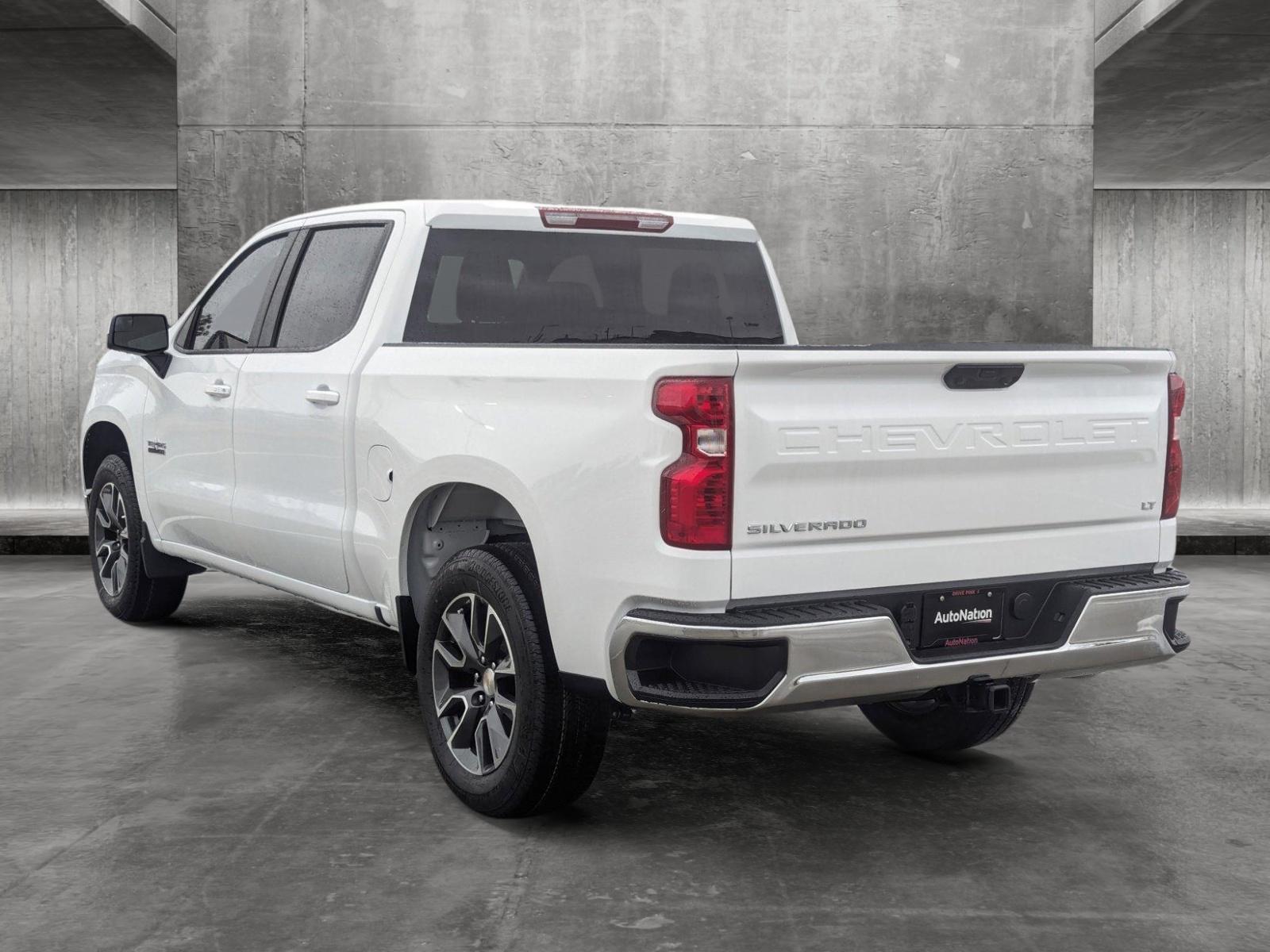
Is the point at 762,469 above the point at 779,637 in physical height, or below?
above

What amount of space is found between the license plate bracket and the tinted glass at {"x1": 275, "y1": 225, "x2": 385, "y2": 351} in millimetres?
2393

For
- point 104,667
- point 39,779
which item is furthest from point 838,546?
point 104,667

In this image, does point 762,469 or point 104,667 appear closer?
point 762,469

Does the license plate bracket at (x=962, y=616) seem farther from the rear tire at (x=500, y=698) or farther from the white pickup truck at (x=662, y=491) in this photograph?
the rear tire at (x=500, y=698)

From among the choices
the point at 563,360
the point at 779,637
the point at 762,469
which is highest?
the point at 563,360

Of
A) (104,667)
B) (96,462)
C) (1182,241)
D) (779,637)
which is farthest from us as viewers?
(1182,241)

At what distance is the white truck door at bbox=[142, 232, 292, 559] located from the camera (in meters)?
5.96

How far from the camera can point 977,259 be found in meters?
10.2

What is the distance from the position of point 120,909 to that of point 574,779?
129 cm

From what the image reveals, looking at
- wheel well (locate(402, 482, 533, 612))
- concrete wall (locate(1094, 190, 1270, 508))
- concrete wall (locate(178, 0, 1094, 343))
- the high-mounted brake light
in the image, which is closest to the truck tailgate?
wheel well (locate(402, 482, 533, 612))

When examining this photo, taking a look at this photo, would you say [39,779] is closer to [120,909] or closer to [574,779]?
[120,909]

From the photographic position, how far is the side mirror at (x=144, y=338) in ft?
21.4

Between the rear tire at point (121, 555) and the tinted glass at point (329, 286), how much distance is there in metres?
1.96

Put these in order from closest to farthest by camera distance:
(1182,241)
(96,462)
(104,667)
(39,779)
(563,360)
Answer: (563,360), (39,779), (104,667), (96,462), (1182,241)
